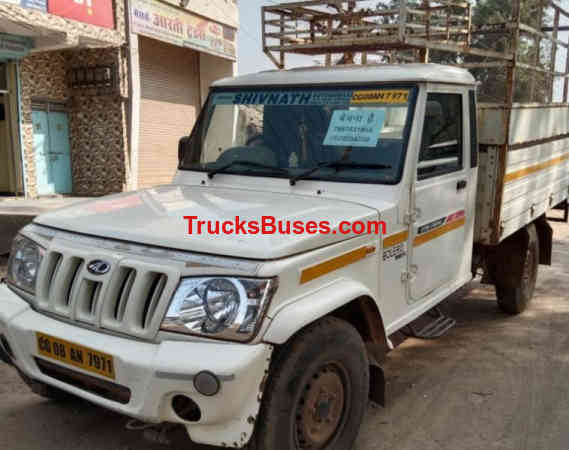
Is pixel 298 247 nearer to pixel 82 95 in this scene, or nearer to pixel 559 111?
pixel 559 111

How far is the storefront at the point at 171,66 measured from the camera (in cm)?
1251

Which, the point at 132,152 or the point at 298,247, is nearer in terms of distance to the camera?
the point at 298,247

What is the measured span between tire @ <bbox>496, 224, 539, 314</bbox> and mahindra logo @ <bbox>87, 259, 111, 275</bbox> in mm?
3949

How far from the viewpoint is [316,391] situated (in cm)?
246

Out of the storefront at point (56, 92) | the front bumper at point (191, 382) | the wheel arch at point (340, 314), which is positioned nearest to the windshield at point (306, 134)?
the wheel arch at point (340, 314)

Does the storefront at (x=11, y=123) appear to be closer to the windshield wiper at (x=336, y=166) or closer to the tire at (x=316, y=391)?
the windshield wiper at (x=336, y=166)

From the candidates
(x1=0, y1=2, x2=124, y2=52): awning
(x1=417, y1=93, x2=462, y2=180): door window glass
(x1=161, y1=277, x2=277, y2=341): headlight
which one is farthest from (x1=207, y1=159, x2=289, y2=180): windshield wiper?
(x1=0, y1=2, x2=124, y2=52): awning

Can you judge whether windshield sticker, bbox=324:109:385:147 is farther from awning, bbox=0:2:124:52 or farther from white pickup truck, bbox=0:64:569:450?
awning, bbox=0:2:124:52

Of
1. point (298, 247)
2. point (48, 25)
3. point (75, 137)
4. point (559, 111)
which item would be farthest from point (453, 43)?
Answer: point (75, 137)

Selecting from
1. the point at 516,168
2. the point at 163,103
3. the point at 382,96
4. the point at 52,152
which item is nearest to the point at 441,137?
the point at 382,96

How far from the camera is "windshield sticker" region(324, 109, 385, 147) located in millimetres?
3121

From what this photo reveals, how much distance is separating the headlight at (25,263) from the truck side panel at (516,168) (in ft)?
10.1

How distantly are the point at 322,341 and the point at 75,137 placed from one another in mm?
11183

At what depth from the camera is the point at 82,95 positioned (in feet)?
39.4
